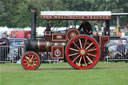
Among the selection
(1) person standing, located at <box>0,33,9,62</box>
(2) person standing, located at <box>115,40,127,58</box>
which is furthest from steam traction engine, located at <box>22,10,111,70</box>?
(2) person standing, located at <box>115,40,127,58</box>

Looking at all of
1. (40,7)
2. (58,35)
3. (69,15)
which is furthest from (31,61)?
(40,7)

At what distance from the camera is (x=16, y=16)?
63.1 m

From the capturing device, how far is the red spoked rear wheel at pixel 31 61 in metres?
16.7

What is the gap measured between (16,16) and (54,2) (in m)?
9.22

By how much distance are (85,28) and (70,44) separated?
0.87 metres

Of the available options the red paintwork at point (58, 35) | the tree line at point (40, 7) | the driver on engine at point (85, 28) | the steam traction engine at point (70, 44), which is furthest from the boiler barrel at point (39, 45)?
the tree line at point (40, 7)

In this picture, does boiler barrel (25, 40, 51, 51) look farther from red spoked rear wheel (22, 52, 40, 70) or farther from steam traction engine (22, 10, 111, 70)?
red spoked rear wheel (22, 52, 40, 70)

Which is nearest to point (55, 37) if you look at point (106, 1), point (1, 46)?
point (1, 46)

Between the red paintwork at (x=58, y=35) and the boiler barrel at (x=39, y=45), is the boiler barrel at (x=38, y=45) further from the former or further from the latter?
the red paintwork at (x=58, y=35)

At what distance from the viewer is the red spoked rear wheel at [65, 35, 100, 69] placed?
54.2ft

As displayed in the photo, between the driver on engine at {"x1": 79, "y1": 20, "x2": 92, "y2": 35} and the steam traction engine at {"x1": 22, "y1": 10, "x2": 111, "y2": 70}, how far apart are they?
10.0 inches

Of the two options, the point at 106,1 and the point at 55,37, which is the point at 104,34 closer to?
the point at 55,37

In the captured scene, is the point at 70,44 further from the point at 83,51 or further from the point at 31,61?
the point at 31,61

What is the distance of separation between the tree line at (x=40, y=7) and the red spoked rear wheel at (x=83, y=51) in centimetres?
3193
